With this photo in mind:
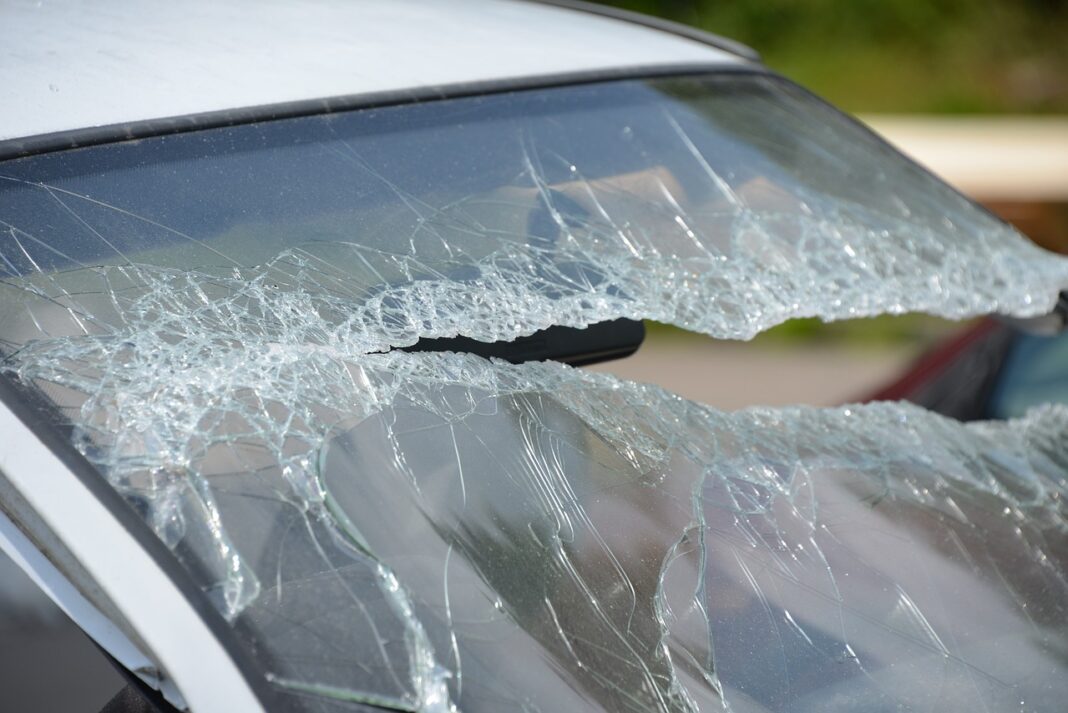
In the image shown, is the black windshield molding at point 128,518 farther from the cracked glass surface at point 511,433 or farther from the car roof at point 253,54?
the car roof at point 253,54

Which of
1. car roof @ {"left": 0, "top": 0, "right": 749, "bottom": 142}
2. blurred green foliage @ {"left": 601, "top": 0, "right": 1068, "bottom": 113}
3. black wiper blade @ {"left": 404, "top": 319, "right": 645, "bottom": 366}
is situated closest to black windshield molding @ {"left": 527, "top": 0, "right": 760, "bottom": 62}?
car roof @ {"left": 0, "top": 0, "right": 749, "bottom": 142}

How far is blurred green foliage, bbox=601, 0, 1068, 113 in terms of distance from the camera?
10.5 meters

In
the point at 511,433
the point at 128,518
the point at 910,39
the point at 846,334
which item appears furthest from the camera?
the point at 910,39

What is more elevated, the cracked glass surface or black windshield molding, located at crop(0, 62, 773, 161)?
black windshield molding, located at crop(0, 62, 773, 161)

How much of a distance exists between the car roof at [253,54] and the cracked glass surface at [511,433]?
47 millimetres

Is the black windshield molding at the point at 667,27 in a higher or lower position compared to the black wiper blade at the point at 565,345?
higher

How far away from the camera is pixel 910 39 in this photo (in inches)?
436

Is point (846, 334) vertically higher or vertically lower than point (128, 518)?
lower

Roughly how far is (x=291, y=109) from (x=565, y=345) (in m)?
0.45

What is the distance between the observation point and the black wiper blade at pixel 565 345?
4.27 feet

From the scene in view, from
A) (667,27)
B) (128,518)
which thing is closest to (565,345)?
(128,518)

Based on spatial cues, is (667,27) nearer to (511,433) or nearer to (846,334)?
(511,433)

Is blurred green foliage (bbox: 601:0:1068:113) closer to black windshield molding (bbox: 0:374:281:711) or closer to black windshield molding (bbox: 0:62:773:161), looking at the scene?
black windshield molding (bbox: 0:62:773:161)

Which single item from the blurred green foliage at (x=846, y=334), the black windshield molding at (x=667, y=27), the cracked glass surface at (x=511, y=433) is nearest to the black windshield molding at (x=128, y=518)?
the cracked glass surface at (x=511, y=433)
